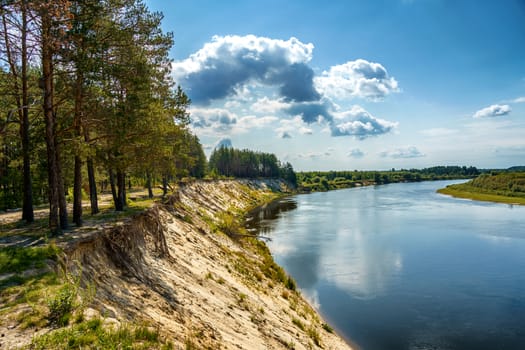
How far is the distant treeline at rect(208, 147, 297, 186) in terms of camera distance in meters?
140

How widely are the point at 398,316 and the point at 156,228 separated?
16.7 metres

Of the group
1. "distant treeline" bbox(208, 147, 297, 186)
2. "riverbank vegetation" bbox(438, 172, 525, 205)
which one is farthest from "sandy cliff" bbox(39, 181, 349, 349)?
"distant treeline" bbox(208, 147, 297, 186)

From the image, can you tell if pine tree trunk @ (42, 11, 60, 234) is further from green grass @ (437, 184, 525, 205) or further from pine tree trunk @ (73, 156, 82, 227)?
green grass @ (437, 184, 525, 205)

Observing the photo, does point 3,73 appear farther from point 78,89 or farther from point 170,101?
point 170,101

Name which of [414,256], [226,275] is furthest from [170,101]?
[414,256]

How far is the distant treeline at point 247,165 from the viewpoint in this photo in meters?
140

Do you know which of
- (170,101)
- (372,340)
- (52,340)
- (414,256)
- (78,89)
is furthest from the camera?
(414,256)

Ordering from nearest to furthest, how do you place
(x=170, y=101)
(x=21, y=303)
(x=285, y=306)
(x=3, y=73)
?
(x=21, y=303) < (x=3, y=73) < (x=285, y=306) < (x=170, y=101)

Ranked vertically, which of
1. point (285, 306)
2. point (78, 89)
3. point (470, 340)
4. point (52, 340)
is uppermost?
point (78, 89)

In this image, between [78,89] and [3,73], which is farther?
[3,73]

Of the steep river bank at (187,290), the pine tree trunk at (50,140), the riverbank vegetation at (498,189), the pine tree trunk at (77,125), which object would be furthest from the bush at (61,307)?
the riverbank vegetation at (498,189)

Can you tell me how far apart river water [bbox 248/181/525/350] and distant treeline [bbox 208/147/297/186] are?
3533 inches

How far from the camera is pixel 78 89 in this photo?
15688mm

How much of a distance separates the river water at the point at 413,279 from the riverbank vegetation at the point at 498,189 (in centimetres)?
4540
